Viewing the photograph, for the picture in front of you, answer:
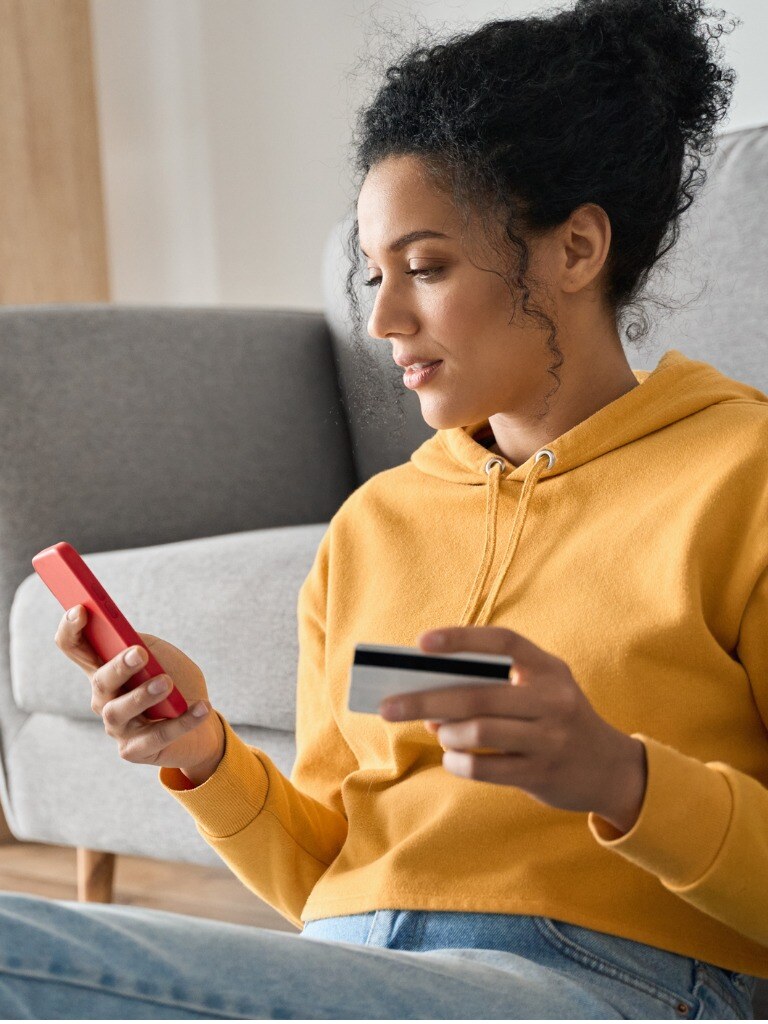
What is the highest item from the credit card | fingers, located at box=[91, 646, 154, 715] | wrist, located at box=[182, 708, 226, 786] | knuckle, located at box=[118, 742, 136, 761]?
the credit card

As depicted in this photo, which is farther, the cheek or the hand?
the cheek

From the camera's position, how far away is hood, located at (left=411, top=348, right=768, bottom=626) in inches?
33.5

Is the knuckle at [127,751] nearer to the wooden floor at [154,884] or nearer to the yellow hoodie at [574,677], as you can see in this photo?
the yellow hoodie at [574,677]

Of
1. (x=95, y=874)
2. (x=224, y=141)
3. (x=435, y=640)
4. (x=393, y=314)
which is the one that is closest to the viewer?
(x=435, y=640)

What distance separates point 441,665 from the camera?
0.55m

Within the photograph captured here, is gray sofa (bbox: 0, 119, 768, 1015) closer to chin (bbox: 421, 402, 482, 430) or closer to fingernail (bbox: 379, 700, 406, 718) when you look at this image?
chin (bbox: 421, 402, 482, 430)

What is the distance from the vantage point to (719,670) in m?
0.75

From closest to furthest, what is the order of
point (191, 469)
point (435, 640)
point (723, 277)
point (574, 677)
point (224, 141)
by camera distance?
point (435, 640)
point (574, 677)
point (723, 277)
point (191, 469)
point (224, 141)

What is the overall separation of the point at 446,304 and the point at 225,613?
60cm

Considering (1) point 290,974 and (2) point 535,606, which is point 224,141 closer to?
(2) point 535,606

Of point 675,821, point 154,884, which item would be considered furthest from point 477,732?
point 154,884

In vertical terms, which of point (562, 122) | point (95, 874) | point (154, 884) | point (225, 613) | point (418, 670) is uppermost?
point (562, 122)

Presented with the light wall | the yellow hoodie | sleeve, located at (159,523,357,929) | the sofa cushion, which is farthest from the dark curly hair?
the light wall

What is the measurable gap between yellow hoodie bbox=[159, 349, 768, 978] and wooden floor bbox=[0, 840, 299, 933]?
2.74 feet
